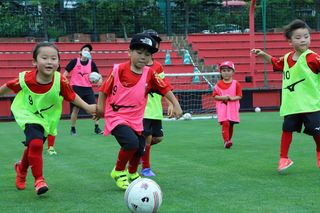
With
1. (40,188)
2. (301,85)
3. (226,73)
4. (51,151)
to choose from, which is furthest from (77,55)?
(40,188)

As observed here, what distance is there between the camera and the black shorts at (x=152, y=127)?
7.79 metres

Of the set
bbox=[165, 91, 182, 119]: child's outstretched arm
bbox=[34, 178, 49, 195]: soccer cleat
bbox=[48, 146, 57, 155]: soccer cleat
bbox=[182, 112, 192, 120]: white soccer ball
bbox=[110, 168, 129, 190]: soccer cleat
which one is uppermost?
bbox=[165, 91, 182, 119]: child's outstretched arm

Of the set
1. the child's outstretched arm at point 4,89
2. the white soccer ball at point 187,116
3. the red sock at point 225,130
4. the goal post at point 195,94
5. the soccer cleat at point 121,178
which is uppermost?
the child's outstretched arm at point 4,89

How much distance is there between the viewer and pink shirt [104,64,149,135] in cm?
663

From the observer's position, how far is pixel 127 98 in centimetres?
664

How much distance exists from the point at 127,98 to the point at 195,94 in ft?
44.6

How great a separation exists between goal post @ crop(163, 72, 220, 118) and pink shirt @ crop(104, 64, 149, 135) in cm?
1257

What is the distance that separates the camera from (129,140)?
648 cm

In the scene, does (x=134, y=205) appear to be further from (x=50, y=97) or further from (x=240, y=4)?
(x=240, y=4)

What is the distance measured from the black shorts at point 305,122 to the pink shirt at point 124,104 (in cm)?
188

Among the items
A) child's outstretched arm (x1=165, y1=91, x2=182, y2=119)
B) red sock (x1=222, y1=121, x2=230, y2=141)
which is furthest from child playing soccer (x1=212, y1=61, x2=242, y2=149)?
child's outstretched arm (x1=165, y1=91, x2=182, y2=119)

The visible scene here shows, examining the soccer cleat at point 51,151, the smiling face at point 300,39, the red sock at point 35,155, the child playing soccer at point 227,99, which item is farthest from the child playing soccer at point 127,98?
the child playing soccer at point 227,99

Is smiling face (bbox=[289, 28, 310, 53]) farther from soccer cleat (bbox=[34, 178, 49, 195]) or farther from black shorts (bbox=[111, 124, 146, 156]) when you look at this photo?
soccer cleat (bbox=[34, 178, 49, 195])

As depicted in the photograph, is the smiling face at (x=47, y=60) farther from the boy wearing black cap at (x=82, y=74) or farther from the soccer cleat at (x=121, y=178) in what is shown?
the boy wearing black cap at (x=82, y=74)
